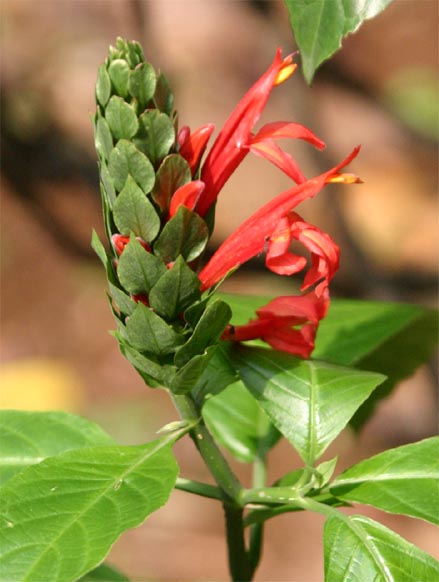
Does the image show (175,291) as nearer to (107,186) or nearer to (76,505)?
(107,186)

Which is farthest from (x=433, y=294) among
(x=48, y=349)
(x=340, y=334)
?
(x=340, y=334)

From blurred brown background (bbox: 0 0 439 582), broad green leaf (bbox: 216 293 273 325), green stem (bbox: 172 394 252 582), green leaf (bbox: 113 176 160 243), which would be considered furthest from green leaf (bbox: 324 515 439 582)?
blurred brown background (bbox: 0 0 439 582)

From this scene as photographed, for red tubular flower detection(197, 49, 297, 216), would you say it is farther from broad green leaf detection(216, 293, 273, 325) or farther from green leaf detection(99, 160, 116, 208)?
broad green leaf detection(216, 293, 273, 325)

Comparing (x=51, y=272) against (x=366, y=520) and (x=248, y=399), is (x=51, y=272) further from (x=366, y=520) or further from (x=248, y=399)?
(x=366, y=520)

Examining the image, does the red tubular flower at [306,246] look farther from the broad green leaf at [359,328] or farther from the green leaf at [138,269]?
the broad green leaf at [359,328]

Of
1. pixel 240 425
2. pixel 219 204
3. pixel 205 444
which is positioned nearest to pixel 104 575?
pixel 240 425

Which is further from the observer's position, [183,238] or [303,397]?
[303,397]

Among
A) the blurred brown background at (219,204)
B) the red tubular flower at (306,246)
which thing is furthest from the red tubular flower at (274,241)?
the blurred brown background at (219,204)
